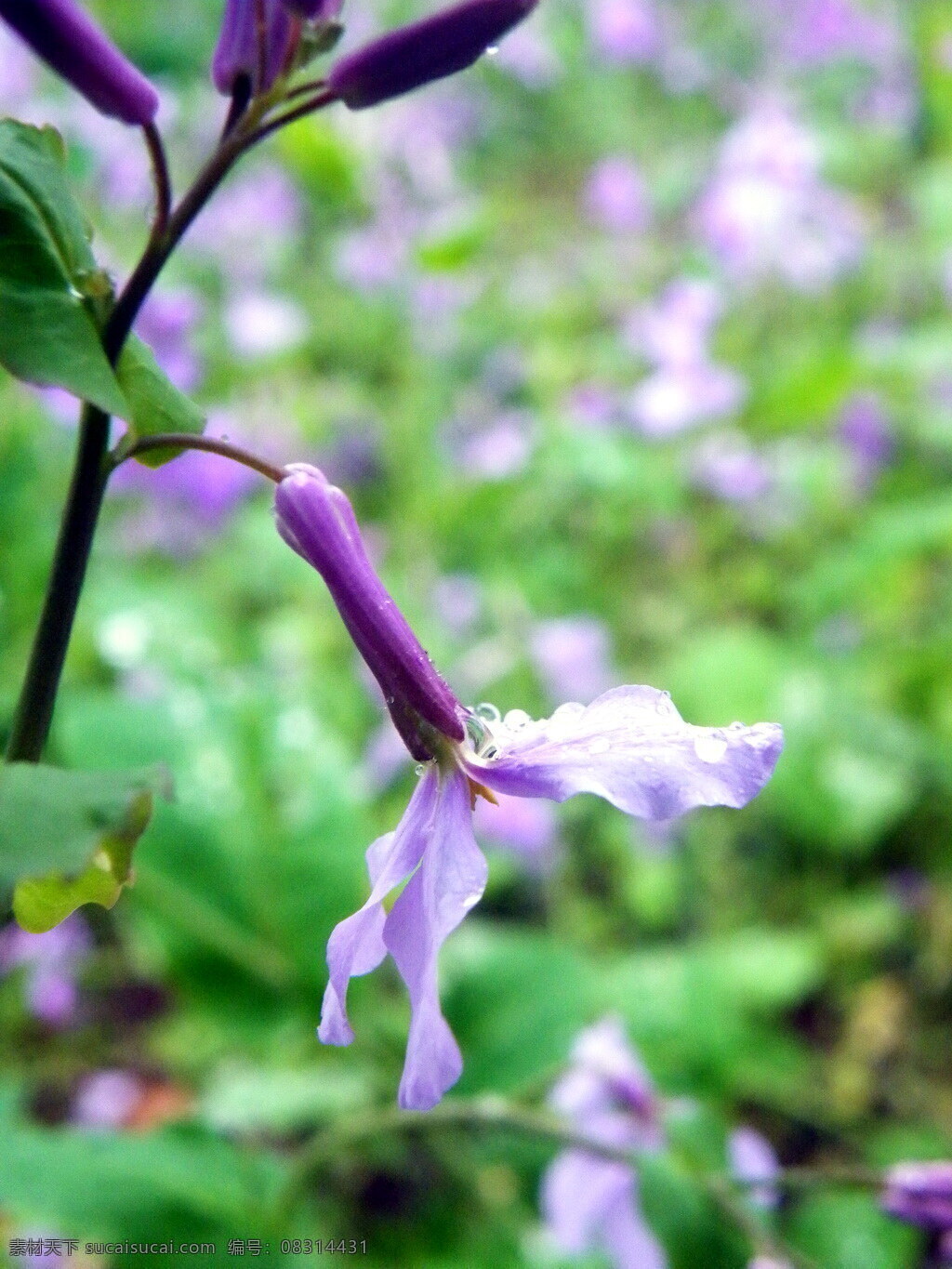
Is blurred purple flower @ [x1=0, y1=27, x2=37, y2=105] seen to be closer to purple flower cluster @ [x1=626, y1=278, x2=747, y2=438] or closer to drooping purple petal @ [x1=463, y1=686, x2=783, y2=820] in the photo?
purple flower cluster @ [x1=626, y1=278, x2=747, y2=438]

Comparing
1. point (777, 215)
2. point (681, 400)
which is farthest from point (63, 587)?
point (777, 215)

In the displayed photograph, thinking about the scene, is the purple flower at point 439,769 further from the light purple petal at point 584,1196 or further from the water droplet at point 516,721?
the light purple petal at point 584,1196

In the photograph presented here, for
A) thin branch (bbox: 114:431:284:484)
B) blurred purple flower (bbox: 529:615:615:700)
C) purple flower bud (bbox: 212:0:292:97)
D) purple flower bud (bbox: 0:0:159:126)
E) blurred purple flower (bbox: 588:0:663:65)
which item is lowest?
thin branch (bbox: 114:431:284:484)

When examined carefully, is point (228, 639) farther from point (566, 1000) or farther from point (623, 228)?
point (623, 228)

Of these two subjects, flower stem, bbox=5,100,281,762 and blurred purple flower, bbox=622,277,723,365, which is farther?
blurred purple flower, bbox=622,277,723,365

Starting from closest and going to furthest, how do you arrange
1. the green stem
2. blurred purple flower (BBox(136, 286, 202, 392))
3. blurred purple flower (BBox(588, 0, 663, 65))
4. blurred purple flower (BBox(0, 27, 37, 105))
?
the green stem → blurred purple flower (BBox(136, 286, 202, 392)) → blurred purple flower (BBox(0, 27, 37, 105)) → blurred purple flower (BBox(588, 0, 663, 65))

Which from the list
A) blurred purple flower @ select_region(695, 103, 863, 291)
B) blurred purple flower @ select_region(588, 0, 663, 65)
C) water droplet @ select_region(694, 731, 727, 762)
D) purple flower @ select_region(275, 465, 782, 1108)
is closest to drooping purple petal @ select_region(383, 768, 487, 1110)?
purple flower @ select_region(275, 465, 782, 1108)

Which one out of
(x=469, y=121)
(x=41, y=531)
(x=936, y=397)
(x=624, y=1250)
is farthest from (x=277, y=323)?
(x=469, y=121)
